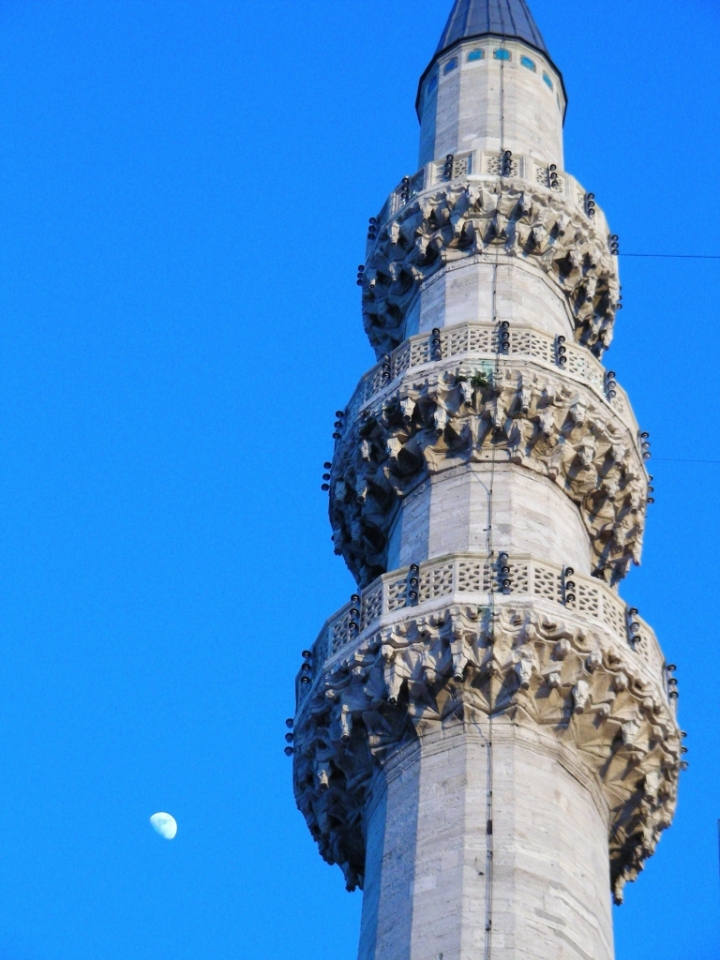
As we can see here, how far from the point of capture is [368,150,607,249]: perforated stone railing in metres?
29.0

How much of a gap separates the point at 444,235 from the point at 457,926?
12038 mm

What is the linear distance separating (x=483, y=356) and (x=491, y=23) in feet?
34.2

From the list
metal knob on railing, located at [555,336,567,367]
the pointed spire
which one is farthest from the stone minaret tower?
the pointed spire

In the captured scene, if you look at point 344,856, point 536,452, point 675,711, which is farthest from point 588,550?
point 344,856

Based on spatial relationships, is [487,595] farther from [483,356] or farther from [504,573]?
[483,356]

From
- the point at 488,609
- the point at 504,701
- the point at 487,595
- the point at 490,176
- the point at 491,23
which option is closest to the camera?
the point at 504,701

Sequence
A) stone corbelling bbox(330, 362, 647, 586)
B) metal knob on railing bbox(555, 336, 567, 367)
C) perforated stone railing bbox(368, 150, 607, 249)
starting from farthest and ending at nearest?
perforated stone railing bbox(368, 150, 607, 249)
metal knob on railing bbox(555, 336, 567, 367)
stone corbelling bbox(330, 362, 647, 586)

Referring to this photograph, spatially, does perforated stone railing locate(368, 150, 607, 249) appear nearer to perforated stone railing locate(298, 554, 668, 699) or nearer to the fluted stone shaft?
the fluted stone shaft

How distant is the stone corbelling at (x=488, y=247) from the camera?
92.2 ft

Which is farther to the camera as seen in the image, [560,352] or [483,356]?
[560,352]

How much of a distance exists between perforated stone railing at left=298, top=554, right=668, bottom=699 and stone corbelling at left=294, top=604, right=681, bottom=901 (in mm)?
279

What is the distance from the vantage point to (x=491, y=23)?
Result: 33438 millimetres

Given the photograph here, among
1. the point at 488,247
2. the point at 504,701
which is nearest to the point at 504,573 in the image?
the point at 504,701

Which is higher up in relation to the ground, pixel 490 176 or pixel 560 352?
pixel 490 176
